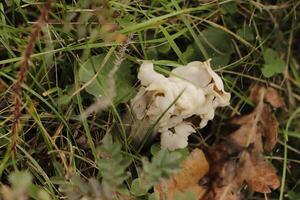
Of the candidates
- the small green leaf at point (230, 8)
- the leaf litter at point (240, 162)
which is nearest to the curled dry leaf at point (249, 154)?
the leaf litter at point (240, 162)

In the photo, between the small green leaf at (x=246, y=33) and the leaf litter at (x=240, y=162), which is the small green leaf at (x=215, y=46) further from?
the leaf litter at (x=240, y=162)

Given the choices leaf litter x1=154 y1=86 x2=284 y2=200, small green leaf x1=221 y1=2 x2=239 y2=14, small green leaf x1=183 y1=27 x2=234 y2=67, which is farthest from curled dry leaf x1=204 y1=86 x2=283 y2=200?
small green leaf x1=221 y1=2 x2=239 y2=14

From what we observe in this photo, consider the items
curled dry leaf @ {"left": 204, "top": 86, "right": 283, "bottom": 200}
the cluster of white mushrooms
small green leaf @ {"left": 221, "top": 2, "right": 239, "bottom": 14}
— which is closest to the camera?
the cluster of white mushrooms

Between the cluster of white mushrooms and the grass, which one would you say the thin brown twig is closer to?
the grass

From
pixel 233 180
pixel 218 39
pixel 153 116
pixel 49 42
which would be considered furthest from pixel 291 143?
pixel 49 42

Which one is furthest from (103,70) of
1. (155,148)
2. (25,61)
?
(25,61)

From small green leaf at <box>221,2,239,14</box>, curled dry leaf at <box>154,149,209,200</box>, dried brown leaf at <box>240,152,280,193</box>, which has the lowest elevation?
dried brown leaf at <box>240,152,280,193</box>

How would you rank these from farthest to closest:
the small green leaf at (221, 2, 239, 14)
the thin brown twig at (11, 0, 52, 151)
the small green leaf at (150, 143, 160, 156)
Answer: the small green leaf at (221, 2, 239, 14) < the small green leaf at (150, 143, 160, 156) < the thin brown twig at (11, 0, 52, 151)

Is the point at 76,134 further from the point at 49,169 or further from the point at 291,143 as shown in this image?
the point at 291,143
